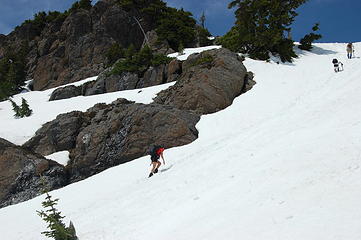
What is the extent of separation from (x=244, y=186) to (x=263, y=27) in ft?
108

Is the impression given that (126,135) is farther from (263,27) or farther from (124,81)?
(263,27)

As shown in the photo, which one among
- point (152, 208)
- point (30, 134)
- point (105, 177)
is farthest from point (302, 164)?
point (30, 134)

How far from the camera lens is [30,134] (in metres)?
24.8

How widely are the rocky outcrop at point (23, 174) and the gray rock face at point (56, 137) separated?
91.1 inches

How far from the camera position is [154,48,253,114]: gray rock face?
941 inches

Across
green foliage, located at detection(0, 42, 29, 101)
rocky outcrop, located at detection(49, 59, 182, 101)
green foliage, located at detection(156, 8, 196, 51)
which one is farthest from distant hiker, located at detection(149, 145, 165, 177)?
green foliage, located at detection(0, 42, 29, 101)

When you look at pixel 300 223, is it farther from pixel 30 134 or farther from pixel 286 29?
pixel 286 29

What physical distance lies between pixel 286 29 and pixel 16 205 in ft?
117

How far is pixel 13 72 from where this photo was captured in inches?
2069

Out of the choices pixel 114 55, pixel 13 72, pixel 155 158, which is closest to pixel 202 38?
pixel 114 55

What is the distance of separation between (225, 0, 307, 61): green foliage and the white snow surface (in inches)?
584

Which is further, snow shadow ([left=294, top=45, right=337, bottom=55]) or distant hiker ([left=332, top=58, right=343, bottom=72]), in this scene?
snow shadow ([left=294, top=45, right=337, bottom=55])

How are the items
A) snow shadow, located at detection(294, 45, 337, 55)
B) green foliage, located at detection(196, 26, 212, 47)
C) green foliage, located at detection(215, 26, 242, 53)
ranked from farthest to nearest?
green foliage, located at detection(196, 26, 212, 47)
snow shadow, located at detection(294, 45, 337, 55)
green foliage, located at detection(215, 26, 242, 53)

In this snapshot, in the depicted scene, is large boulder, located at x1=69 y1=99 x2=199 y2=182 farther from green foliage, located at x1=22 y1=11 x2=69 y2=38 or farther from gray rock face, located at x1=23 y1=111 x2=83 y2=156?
green foliage, located at x1=22 y1=11 x2=69 y2=38
